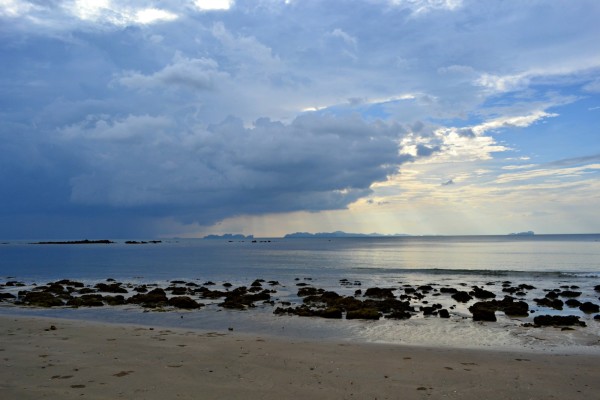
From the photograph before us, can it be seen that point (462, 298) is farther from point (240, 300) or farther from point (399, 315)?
point (240, 300)

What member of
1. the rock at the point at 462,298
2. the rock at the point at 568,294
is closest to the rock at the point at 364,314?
the rock at the point at 462,298

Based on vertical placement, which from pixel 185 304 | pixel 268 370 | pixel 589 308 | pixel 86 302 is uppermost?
pixel 268 370

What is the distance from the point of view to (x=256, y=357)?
14812 mm

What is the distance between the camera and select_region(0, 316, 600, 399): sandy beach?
10.9m

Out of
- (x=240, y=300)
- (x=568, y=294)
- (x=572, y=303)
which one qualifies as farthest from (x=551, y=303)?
(x=240, y=300)

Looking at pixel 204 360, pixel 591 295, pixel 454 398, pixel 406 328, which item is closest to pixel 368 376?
pixel 454 398

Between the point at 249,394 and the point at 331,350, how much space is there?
20.7 ft

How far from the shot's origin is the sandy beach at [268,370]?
10859 mm

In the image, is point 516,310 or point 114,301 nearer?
point 516,310

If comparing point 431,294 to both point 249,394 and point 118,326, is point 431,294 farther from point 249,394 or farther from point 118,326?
point 249,394

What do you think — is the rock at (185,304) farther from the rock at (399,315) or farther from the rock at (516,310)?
the rock at (516,310)

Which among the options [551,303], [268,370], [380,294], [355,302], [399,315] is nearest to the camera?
[268,370]

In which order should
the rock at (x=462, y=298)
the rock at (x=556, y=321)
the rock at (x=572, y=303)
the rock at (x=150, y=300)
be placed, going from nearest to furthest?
the rock at (x=556, y=321) → the rock at (x=572, y=303) → the rock at (x=150, y=300) → the rock at (x=462, y=298)

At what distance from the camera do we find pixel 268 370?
42.7 feet
